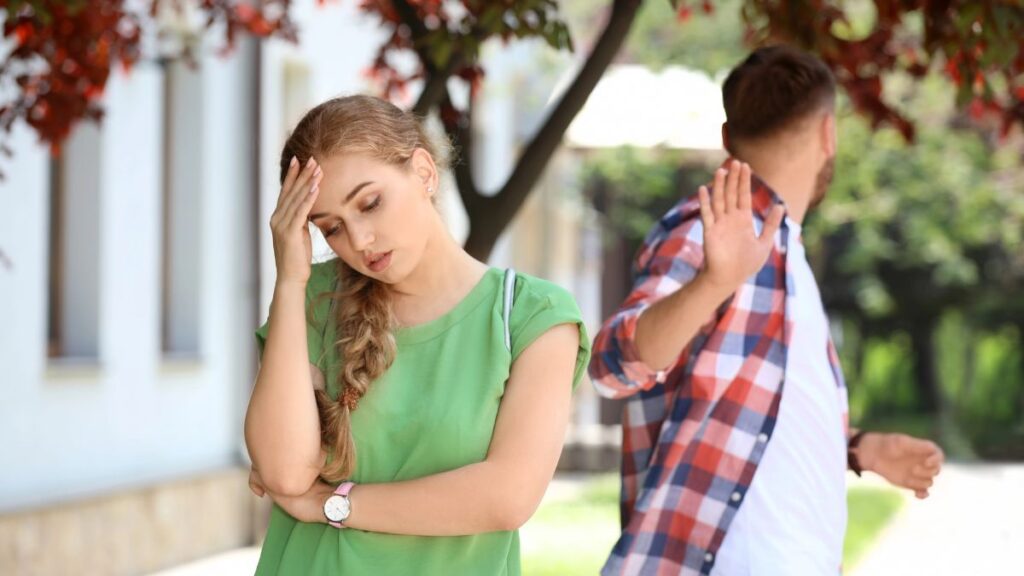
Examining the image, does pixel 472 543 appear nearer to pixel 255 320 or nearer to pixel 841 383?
pixel 841 383

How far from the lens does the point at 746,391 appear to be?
3.47 metres

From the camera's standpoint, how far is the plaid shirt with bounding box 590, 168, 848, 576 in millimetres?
3406

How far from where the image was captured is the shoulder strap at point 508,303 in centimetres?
265

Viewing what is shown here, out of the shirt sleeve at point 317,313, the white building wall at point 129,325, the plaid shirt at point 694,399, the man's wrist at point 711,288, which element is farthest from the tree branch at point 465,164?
the white building wall at point 129,325

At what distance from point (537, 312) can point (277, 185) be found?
31.2 feet

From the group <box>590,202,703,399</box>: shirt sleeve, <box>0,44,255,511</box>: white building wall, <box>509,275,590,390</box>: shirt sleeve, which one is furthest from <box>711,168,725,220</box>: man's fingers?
<box>0,44,255,511</box>: white building wall

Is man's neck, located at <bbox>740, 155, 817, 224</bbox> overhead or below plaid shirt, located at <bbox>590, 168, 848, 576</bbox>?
overhead

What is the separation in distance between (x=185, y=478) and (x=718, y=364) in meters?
7.79

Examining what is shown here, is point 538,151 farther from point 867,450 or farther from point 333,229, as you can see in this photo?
point 333,229

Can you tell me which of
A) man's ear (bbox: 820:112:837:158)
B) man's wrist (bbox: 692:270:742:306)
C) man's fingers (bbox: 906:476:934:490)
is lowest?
man's fingers (bbox: 906:476:934:490)

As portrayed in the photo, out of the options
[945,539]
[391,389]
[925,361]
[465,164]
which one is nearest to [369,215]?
[391,389]

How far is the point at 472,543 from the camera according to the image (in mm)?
2654

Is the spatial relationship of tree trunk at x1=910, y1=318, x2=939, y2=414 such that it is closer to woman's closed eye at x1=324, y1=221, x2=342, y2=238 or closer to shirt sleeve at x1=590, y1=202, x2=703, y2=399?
shirt sleeve at x1=590, y1=202, x2=703, y2=399

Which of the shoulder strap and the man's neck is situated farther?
the man's neck
